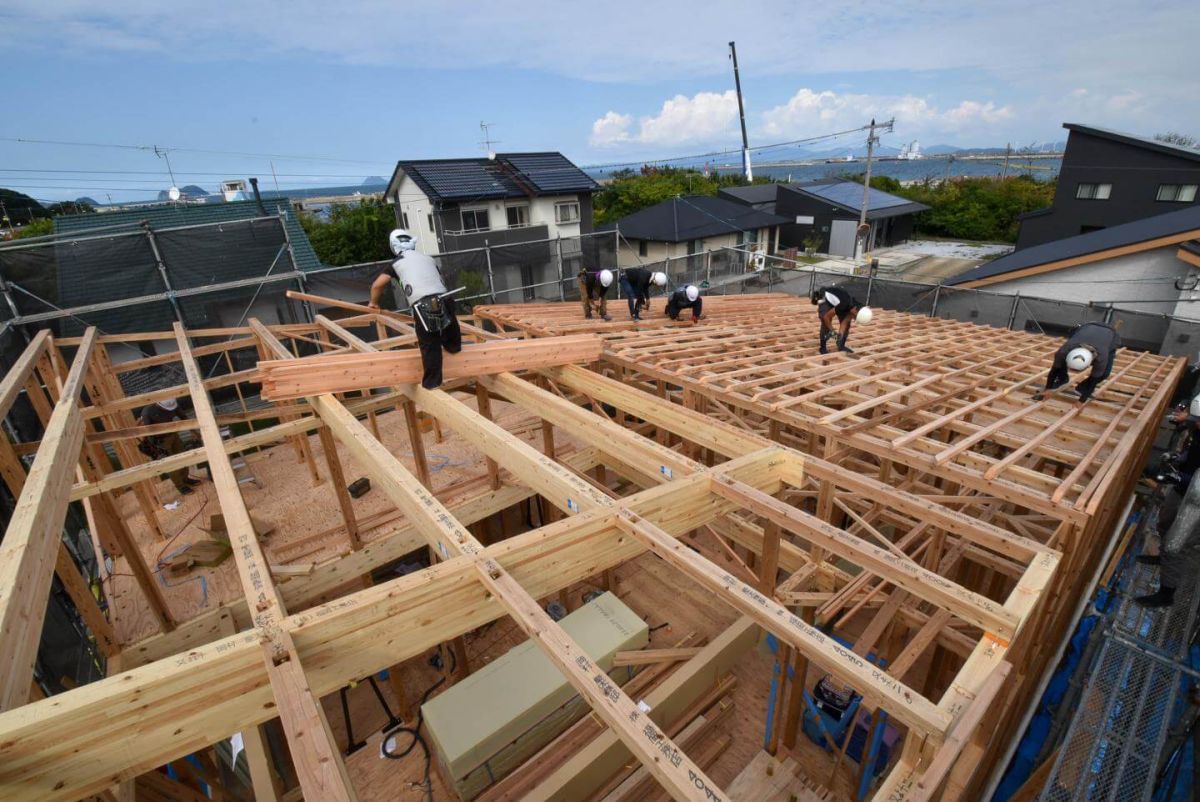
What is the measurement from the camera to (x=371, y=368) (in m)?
5.64

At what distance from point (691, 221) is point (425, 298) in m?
25.6

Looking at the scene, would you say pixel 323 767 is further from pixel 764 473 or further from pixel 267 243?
pixel 267 243

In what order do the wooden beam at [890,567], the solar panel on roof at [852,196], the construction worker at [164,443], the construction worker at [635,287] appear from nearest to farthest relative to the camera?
the wooden beam at [890,567] → the construction worker at [164,443] → the construction worker at [635,287] → the solar panel on roof at [852,196]

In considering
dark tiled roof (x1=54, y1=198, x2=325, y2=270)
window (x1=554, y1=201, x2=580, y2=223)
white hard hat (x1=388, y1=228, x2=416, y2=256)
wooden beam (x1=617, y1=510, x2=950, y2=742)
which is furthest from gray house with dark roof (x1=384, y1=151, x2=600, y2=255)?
wooden beam (x1=617, y1=510, x2=950, y2=742)

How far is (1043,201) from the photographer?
37.9m

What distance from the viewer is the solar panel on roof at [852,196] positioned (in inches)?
1417

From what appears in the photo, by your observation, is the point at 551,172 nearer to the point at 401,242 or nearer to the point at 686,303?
the point at 686,303

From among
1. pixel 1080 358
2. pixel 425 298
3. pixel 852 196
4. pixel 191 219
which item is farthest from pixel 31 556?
pixel 852 196

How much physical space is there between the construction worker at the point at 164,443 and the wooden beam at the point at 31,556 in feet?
14.2

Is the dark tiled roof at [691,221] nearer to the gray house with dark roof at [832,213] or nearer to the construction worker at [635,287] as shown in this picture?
the gray house with dark roof at [832,213]

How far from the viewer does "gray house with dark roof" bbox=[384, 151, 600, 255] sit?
23.1m

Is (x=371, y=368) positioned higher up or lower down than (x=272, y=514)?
higher up

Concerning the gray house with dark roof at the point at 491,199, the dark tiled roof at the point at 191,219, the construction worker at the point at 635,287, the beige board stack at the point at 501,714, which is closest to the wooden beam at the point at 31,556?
the beige board stack at the point at 501,714

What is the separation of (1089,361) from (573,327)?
684cm
